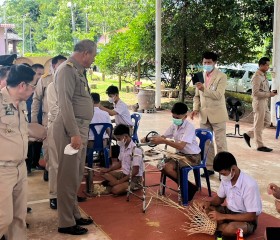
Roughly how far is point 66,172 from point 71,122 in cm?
50

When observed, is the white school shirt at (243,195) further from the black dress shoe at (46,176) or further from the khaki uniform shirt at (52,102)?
the black dress shoe at (46,176)

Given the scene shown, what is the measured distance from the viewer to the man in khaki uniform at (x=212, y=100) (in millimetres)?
5781

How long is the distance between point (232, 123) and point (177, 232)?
7034 millimetres

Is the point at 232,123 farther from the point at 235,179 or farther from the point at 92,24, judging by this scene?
the point at 92,24

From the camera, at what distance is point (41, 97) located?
18.6 feet

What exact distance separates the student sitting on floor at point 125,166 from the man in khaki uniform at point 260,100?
3301 mm

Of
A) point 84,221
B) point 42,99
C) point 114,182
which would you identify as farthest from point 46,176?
point 84,221

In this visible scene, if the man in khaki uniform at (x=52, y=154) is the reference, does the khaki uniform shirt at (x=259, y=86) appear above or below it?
above

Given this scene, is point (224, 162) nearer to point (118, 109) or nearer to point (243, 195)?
point (243, 195)

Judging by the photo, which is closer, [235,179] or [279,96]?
[235,179]

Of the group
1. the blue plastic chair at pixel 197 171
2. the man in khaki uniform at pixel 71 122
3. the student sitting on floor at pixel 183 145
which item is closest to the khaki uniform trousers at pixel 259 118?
the blue plastic chair at pixel 197 171

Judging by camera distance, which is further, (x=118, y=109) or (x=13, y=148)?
(x=118, y=109)

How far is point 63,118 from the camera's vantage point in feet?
12.3

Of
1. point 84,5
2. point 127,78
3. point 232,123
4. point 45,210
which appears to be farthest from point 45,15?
point 45,210
